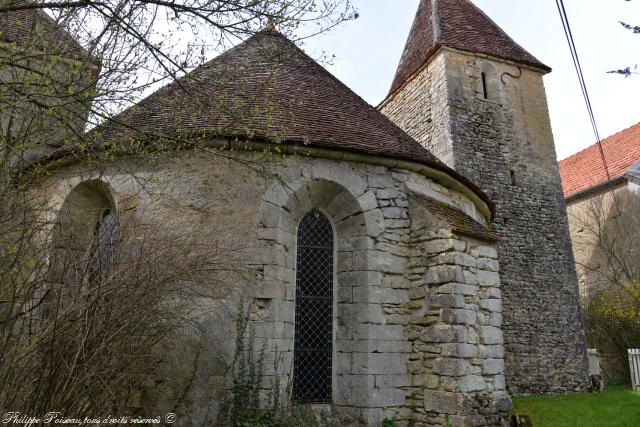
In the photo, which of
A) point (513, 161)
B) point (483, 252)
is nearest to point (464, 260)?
point (483, 252)

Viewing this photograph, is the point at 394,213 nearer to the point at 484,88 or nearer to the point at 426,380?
the point at 426,380

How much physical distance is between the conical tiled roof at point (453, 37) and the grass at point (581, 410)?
9524 mm

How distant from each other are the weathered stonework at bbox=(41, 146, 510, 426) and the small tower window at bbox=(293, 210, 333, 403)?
0.44ft

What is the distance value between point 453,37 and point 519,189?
16.0ft

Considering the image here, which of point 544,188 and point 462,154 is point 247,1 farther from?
point 544,188

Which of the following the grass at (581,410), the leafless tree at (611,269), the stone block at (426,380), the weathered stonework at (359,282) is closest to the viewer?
the weathered stonework at (359,282)

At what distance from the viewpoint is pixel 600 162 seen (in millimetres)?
19094

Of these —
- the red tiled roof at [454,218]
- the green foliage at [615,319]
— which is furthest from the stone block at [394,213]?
the green foliage at [615,319]

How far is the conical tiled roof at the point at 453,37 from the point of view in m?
14.7

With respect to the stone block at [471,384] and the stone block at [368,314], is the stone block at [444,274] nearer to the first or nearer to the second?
the stone block at [368,314]

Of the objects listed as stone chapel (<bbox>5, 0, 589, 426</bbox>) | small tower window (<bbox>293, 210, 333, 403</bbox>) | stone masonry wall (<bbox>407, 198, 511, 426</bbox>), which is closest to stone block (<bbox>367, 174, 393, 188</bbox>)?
stone chapel (<bbox>5, 0, 589, 426</bbox>)

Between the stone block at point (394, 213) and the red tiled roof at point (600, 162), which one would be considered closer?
the stone block at point (394, 213)

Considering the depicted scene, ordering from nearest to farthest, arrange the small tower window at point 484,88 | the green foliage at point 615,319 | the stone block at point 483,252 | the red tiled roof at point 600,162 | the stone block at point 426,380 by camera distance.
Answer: the stone block at point 426,380
the stone block at point 483,252
the small tower window at point 484,88
the green foliage at point 615,319
the red tiled roof at point 600,162

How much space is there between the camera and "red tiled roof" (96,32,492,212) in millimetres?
6109
